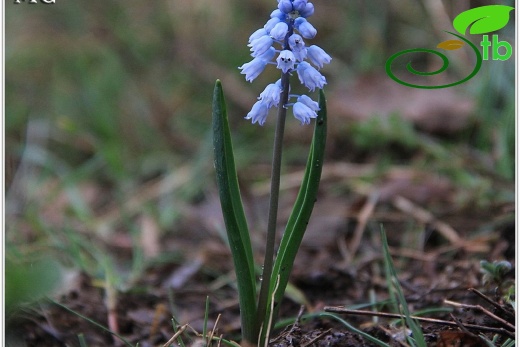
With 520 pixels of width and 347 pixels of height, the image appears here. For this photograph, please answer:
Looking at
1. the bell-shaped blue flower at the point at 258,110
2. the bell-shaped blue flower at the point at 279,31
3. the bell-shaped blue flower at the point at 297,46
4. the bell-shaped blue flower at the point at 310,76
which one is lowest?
the bell-shaped blue flower at the point at 258,110

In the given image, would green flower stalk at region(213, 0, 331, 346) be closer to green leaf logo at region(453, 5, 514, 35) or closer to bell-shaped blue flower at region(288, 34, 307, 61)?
bell-shaped blue flower at region(288, 34, 307, 61)

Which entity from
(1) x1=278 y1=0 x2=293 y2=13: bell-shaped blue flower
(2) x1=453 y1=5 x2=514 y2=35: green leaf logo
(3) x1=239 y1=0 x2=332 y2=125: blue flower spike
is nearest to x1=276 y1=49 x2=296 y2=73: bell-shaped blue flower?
(3) x1=239 y1=0 x2=332 y2=125: blue flower spike

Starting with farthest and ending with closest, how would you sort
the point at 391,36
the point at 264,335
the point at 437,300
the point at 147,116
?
the point at 391,36
the point at 147,116
the point at 437,300
the point at 264,335

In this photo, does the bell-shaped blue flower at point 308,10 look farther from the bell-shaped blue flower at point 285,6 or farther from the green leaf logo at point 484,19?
the green leaf logo at point 484,19

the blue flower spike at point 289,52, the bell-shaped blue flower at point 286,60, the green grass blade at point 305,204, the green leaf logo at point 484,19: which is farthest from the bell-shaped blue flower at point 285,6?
the green leaf logo at point 484,19

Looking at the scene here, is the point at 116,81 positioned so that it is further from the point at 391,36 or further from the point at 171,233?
the point at 391,36

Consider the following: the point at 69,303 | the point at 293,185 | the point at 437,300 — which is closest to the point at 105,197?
the point at 293,185

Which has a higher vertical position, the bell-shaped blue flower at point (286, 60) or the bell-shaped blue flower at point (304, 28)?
the bell-shaped blue flower at point (304, 28)
